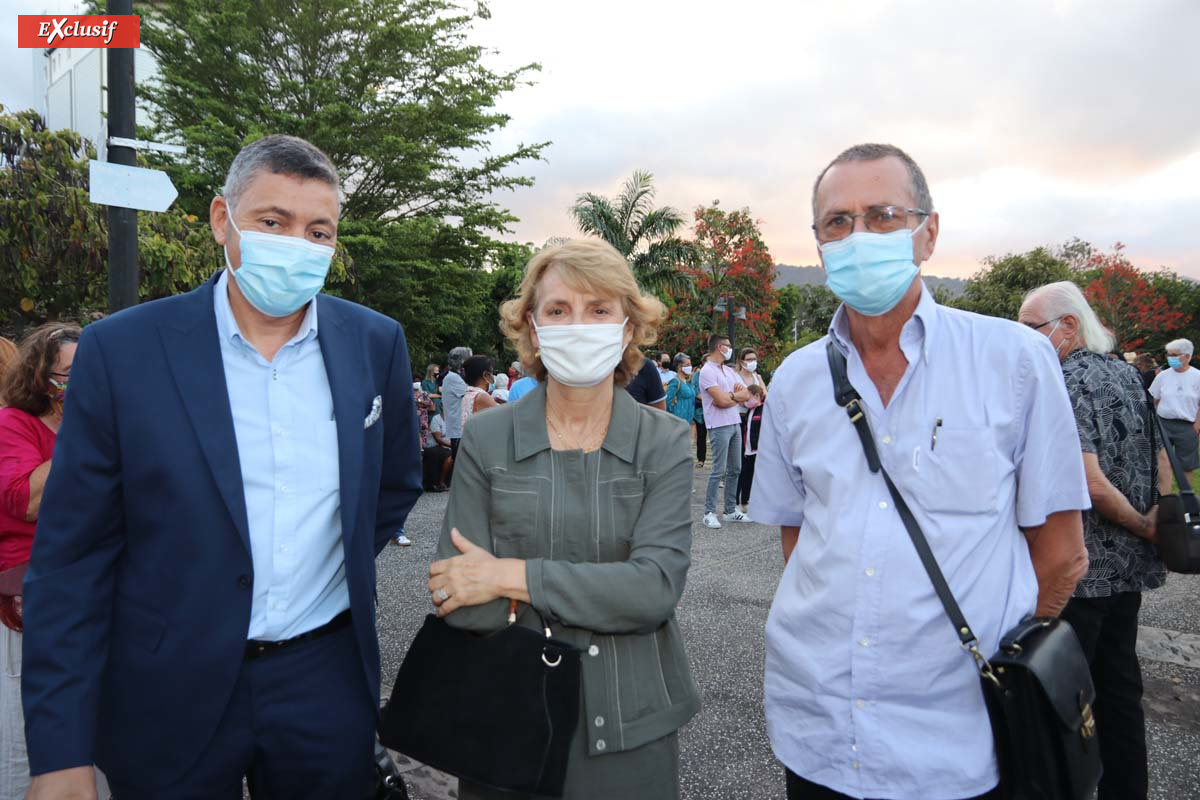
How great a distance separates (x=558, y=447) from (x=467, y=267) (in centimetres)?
→ 2162

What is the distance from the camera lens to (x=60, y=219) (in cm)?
766

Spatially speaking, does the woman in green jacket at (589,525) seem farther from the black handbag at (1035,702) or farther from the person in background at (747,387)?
the person in background at (747,387)

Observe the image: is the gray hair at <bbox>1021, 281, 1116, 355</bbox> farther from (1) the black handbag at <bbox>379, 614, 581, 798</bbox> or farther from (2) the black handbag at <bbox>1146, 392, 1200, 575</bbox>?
(1) the black handbag at <bbox>379, 614, 581, 798</bbox>

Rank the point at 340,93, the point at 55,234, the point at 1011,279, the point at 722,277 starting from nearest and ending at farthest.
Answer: the point at 55,234
the point at 340,93
the point at 722,277
the point at 1011,279

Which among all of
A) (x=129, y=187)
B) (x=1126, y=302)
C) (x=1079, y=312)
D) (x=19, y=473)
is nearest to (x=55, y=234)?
(x=129, y=187)

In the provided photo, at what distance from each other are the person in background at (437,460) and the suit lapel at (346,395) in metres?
8.61

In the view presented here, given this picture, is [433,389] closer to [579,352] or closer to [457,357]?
[457,357]

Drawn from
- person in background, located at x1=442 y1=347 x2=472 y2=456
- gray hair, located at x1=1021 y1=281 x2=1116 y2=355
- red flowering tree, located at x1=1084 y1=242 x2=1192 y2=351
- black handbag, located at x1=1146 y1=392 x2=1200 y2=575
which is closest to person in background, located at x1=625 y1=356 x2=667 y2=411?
person in background, located at x1=442 y1=347 x2=472 y2=456

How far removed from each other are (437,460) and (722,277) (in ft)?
71.3

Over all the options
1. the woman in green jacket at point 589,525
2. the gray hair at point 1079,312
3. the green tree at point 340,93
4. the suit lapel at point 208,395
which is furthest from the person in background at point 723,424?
the green tree at point 340,93

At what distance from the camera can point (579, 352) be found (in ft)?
6.64

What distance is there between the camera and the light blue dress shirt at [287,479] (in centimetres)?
180

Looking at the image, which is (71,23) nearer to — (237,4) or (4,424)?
(4,424)

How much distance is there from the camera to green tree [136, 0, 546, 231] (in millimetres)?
19047
